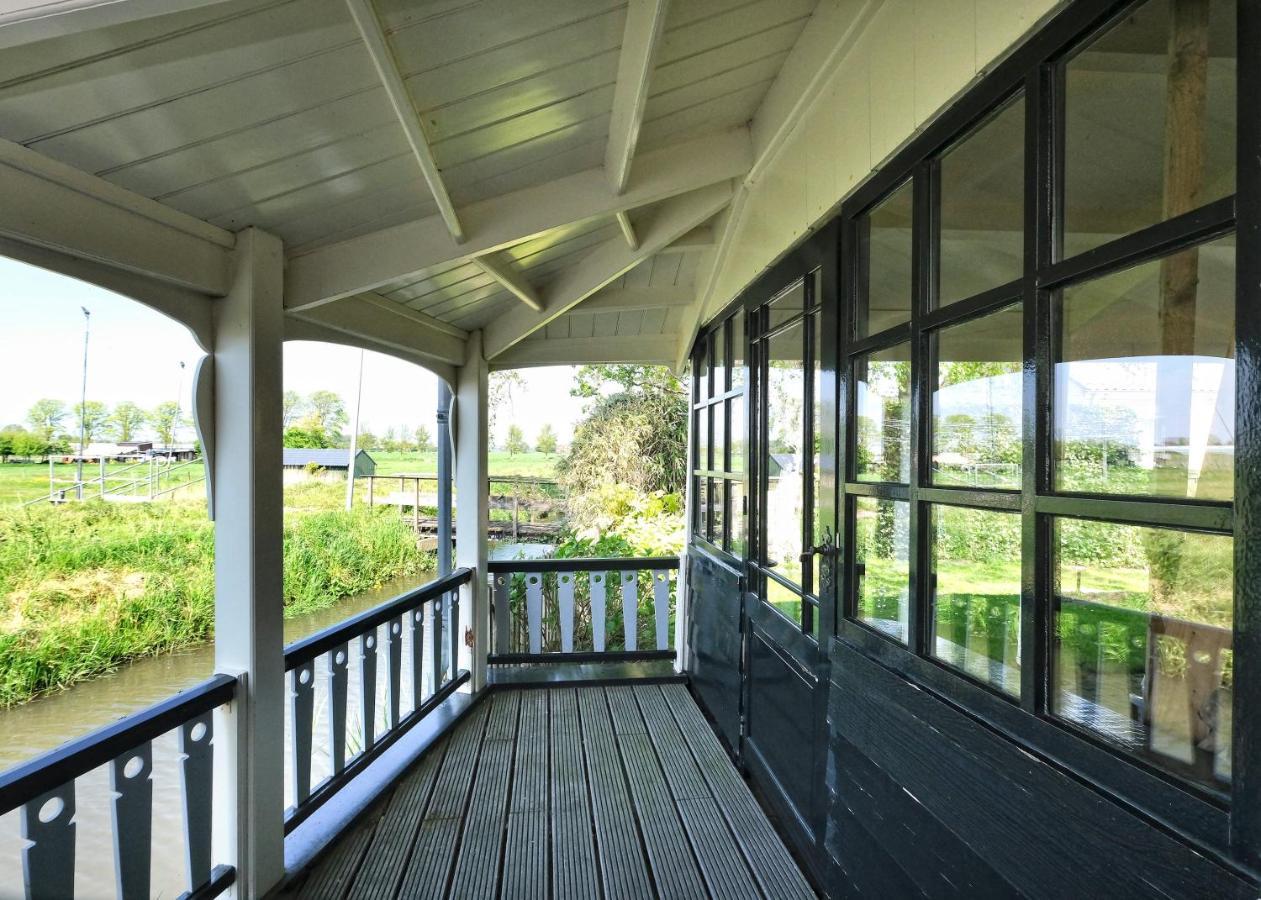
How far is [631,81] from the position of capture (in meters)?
1.50

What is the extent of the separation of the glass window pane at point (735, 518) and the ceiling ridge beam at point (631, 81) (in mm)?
1501

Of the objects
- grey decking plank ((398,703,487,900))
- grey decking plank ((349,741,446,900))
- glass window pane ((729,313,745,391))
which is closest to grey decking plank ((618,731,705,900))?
grey decking plank ((398,703,487,900))

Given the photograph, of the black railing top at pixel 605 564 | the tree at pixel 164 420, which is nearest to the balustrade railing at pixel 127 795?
the black railing top at pixel 605 564

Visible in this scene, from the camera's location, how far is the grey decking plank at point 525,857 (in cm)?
211

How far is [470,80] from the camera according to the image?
4.76 feet

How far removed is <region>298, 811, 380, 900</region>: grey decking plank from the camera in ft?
6.88

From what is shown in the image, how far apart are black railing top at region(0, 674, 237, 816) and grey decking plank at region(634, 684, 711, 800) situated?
1.74m

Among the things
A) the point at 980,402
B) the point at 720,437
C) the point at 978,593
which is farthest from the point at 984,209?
the point at 720,437

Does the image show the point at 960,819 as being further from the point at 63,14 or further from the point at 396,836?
the point at 396,836

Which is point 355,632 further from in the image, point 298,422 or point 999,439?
point 298,422

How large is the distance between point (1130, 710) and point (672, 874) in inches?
69.4

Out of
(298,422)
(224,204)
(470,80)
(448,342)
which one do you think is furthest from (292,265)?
(298,422)

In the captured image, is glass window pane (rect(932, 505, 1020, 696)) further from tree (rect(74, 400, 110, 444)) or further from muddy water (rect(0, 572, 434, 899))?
tree (rect(74, 400, 110, 444))

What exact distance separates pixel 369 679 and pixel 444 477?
58.6 inches
